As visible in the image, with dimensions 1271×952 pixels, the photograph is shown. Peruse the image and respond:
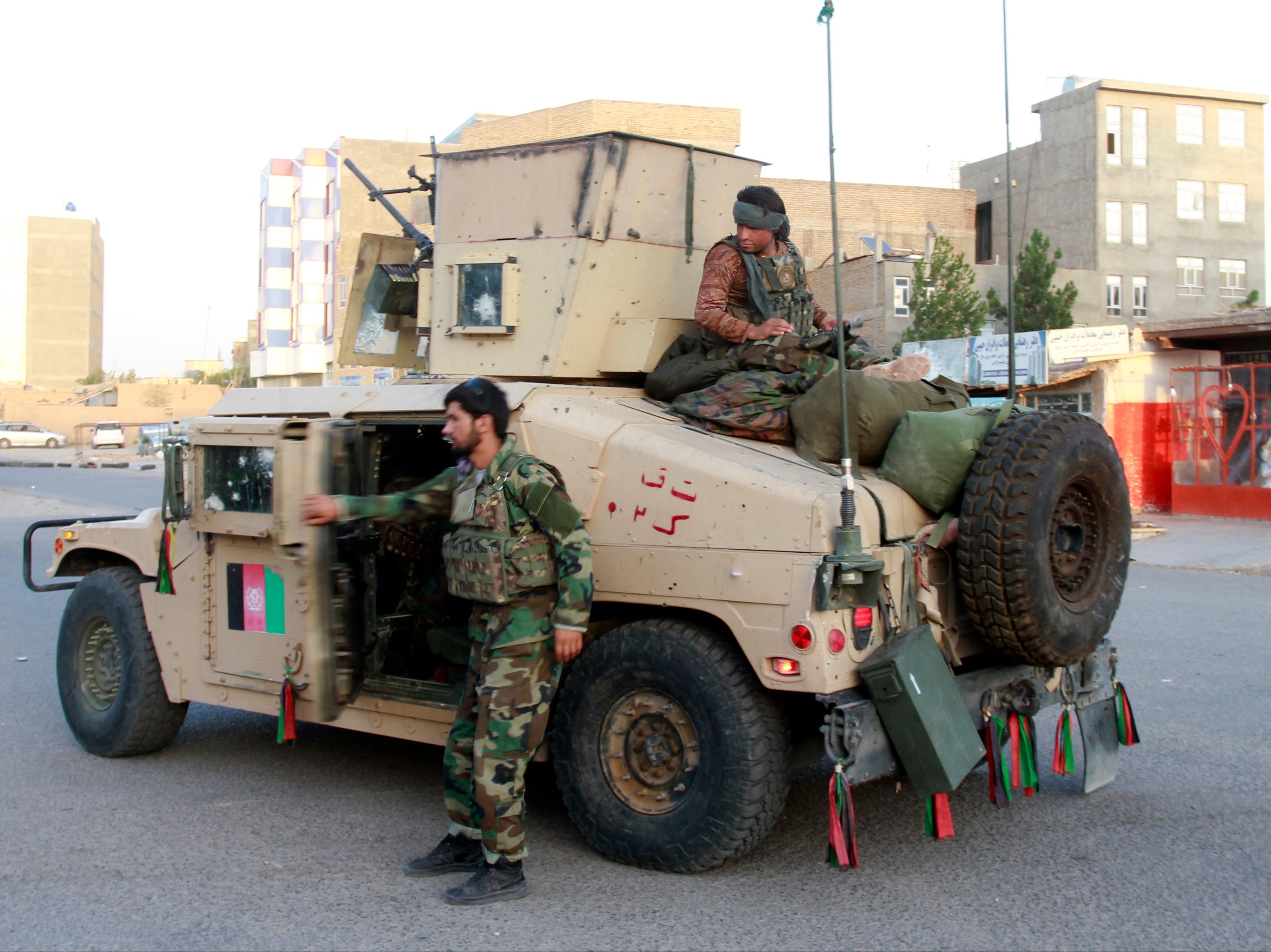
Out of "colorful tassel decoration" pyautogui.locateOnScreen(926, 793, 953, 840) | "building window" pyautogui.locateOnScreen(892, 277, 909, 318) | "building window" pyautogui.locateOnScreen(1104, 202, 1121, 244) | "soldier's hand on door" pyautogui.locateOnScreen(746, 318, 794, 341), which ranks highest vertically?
"building window" pyautogui.locateOnScreen(1104, 202, 1121, 244)

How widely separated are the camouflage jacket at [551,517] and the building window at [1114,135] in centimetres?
4757

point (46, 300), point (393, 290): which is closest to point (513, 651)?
point (393, 290)

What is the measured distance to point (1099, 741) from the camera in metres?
5.05

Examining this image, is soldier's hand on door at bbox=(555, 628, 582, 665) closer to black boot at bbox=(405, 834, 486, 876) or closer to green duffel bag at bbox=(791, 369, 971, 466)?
black boot at bbox=(405, 834, 486, 876)

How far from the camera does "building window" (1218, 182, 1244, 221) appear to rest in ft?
159

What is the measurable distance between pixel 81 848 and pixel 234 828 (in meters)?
0.56

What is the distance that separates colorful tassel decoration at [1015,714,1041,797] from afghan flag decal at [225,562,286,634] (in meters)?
3.05

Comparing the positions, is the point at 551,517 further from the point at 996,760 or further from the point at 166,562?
the point at 166,562

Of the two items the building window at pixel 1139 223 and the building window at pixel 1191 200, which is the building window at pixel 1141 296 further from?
the building window at pixel 1191 200

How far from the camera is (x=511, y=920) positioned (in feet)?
12.7

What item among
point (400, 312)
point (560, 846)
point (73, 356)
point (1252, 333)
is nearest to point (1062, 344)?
point (1252, 333)

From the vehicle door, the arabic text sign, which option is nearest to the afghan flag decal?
the vehicle door

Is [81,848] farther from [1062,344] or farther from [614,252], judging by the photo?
[1062,344]

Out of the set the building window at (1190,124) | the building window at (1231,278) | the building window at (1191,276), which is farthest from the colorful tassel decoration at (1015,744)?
the building window at (1231,278)
